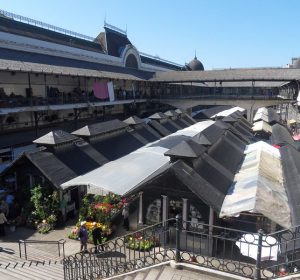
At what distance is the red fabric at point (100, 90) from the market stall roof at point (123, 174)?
13.0m

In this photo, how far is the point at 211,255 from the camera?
9.73 metres

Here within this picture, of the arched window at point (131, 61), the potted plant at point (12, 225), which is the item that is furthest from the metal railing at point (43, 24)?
the potted plant at point (12, 225)

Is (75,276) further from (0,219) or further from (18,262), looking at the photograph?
(0,219)

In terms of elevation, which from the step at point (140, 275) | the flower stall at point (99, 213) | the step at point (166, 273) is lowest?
the flower stall at point (99, 213)

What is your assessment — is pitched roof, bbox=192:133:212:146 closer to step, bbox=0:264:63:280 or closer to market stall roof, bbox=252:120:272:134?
step, bbox=0:264:63:280

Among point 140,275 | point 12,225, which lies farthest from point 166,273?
point 12,225

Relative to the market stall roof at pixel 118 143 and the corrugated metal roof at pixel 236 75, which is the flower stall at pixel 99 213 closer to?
the market stall roof at pixel 118 143

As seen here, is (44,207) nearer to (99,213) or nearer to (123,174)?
(99,213)

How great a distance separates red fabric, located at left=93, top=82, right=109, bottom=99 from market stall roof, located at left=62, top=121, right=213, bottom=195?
13.0 meters

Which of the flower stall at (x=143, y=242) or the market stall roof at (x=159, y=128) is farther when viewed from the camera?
the market stall roof at (x=159, y=128)

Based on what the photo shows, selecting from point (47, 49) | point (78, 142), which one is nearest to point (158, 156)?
point (78, 142)

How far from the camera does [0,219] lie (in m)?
12.5

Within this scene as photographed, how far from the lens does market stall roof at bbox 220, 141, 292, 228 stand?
1009cm

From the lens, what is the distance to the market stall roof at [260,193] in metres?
10.1
